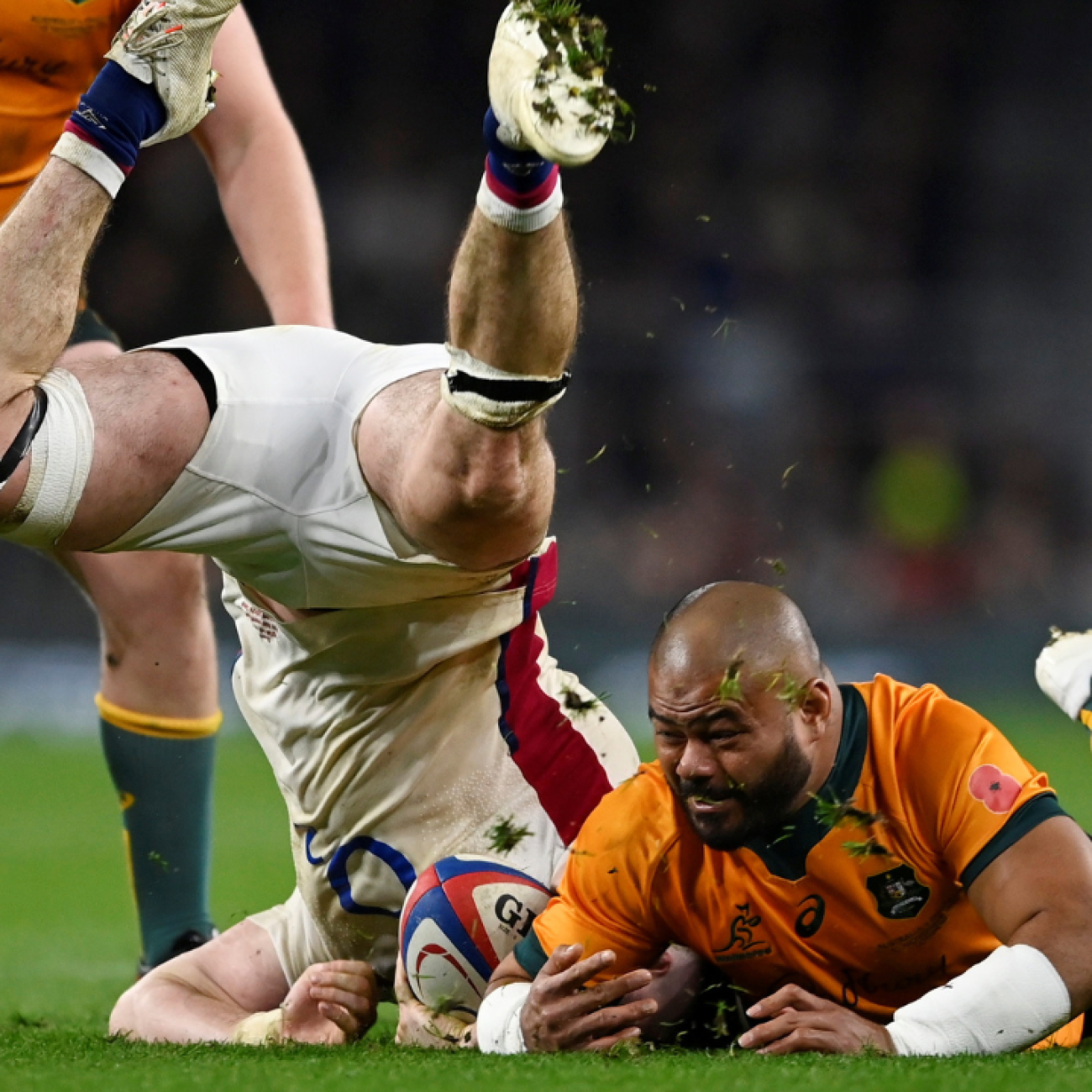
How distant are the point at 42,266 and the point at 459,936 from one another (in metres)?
1.35

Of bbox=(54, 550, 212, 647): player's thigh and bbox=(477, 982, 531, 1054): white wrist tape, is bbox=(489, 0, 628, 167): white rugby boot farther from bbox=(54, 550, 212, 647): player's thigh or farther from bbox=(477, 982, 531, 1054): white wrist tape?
bbox=(54, 550, 212, 647): player's thigh

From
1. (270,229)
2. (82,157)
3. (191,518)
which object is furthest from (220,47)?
(191,518)

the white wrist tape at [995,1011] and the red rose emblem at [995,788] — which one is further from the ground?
the red rose emblem at [995,788]

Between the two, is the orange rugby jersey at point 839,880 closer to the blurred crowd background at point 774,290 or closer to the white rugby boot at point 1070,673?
the white rugby boot at point 1070,673

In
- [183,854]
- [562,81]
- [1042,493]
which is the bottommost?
[1042,493]

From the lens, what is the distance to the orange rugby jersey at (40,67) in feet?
11.2

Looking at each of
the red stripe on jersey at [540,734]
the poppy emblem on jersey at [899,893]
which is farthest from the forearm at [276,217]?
the poppy emblem on jersey at [899,893]

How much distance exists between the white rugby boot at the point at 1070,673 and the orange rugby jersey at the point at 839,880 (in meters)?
0.86

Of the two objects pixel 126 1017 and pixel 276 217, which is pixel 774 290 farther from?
pixel 126 1017

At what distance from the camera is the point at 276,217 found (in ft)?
12.4

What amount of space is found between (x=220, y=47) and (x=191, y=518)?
1394 millimetres

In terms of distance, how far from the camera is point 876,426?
12.7 metres

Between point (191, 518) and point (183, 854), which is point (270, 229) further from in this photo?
point (183, 854)

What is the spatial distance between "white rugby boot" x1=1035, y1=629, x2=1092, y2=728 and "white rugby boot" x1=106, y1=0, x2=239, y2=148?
82.9 inches
